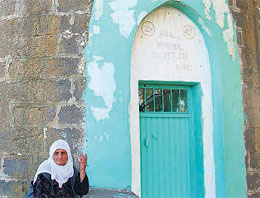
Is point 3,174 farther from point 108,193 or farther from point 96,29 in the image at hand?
point 96,29

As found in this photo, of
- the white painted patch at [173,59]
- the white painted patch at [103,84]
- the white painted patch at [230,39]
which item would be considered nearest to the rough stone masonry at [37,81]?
the white painted patch at [103,84]

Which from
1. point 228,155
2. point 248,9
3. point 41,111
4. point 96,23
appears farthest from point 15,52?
point 248,9

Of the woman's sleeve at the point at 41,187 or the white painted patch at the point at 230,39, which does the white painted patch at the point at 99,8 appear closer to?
the white painted patch at the point at 230,39

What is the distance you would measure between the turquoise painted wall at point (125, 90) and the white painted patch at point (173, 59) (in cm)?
10

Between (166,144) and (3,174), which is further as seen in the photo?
(166,144)

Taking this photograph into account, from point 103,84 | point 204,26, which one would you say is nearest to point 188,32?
point 204,26

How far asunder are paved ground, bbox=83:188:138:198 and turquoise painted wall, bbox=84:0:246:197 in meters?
0.08

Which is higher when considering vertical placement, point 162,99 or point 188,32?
point 188,32

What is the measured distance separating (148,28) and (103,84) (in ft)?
3.45

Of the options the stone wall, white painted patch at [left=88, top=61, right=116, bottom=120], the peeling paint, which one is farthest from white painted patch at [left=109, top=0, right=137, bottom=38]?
the peeling paint

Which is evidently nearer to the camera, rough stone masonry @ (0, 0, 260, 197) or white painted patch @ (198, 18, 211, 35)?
rough stone masonry @ (0, 0, 260, 197)

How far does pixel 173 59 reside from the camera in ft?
13.7

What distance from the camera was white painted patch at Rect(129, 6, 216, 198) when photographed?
4027mm

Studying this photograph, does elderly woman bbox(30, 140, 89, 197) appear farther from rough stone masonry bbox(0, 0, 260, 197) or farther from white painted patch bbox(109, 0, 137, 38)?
white painted patch bbox(109, 0, 137, 38)
